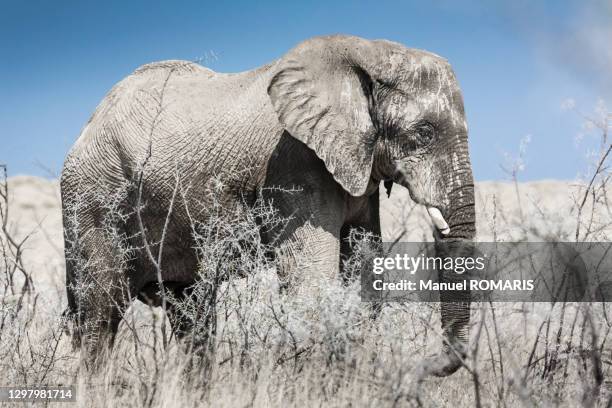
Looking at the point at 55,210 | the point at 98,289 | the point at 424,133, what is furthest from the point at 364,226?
the point at 55,210

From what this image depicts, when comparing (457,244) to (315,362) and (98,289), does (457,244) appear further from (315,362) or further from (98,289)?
(98,289)

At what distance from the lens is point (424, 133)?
6316 mm

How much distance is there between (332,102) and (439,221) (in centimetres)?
117

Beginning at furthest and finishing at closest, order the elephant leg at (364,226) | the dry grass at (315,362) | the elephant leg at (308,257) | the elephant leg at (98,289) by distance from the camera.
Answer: the elephant leg at (98,289), the elephant leg at (364,226), the elephant leg at (308,257), the dry grass at (315,362)

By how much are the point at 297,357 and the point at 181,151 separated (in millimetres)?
2067

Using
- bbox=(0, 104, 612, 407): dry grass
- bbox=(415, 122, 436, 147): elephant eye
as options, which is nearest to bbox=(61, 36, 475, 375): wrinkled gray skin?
bbox=(415, 122, 436, 147): elephant eye

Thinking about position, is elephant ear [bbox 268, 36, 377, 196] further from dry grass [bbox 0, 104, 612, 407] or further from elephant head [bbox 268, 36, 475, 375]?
dry grass [bbox 0, 104, 612, 407]

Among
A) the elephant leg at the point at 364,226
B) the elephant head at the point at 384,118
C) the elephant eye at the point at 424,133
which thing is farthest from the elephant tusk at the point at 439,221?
the elephant leg at the point at 364,226

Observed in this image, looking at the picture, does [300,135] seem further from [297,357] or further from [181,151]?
[297,357]

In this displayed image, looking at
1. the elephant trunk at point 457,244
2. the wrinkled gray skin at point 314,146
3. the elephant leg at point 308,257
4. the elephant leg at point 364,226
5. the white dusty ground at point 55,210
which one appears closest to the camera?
the elephant trunk at point 457,244

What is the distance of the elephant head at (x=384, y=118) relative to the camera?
6219mm

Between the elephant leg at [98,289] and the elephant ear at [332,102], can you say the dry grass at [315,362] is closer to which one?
the elephant leg at [98,289]

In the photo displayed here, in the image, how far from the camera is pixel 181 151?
22.5ft

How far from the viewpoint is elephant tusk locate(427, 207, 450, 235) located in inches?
242
